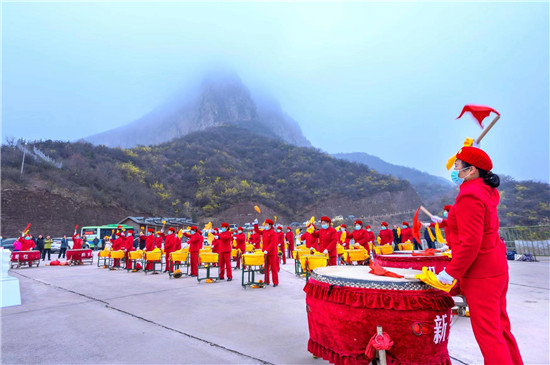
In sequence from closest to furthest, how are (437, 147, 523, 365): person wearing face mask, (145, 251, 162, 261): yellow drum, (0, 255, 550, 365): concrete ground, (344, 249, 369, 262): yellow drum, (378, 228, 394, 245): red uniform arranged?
1. (437, 147, 523, 365): person wearing face mask
2. (0, 255, 550, 365): concrete ground
3. (344, 249, 369, 262): yellow drum
4. (145, 251, 162, 261): yellow drum
5. (378, 228, 394, 245): red uniform

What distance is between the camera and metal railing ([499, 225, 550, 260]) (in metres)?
Result: 14.3

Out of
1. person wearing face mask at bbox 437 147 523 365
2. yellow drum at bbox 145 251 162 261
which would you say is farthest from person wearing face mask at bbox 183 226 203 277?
person wearing face mask at bbox 437 147 523 365

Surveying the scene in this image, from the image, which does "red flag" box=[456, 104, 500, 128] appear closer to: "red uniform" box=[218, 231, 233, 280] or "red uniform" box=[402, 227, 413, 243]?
"red uniform" box=[218, 231, 233, 280]

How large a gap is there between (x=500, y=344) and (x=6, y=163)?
4561 centimetres

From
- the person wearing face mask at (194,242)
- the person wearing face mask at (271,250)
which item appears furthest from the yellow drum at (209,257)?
the person wearing face mask at (271,250)

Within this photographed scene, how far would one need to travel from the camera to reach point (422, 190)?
99188 millimetres

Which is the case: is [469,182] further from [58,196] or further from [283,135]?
[283,135]

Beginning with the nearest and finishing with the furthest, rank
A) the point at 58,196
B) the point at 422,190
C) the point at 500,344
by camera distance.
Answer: the point at 500,344, the point at 58,196, the point at 422,190

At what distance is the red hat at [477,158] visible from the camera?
2.29 m

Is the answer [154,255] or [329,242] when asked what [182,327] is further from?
[154,255]

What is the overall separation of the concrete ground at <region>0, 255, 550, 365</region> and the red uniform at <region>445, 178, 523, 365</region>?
4.37 feet

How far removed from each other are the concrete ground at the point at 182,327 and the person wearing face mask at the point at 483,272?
52.5 inches

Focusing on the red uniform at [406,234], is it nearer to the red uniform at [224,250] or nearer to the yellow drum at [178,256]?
the red uniform at [224,250]

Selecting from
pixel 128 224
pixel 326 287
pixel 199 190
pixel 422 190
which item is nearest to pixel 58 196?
pixel 128 224
